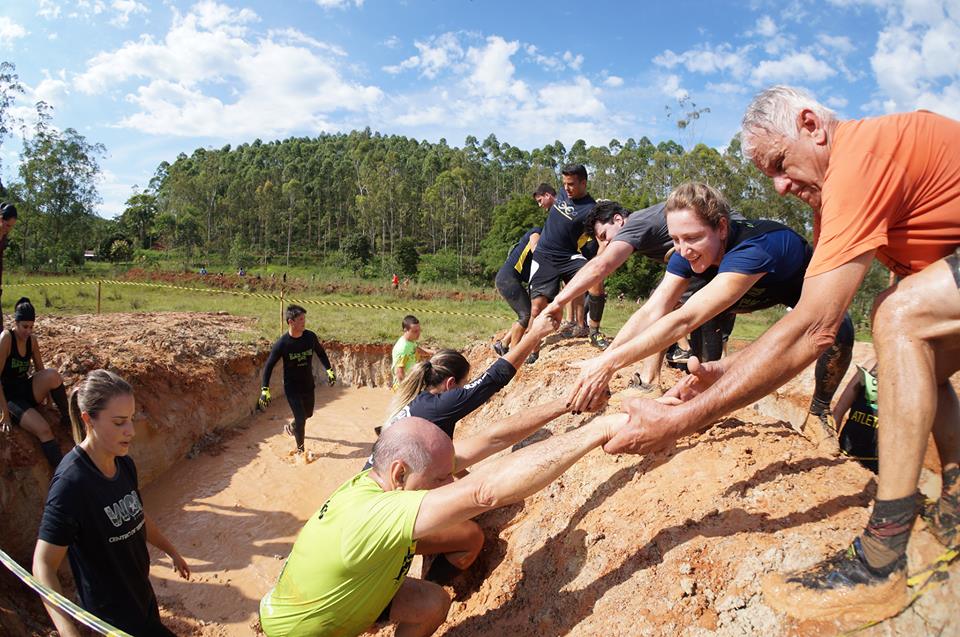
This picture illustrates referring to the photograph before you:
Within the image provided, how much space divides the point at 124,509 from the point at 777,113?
3.68m

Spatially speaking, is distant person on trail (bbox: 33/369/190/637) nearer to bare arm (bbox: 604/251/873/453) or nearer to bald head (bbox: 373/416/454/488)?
bald head (bbox: 373/416/454/488)

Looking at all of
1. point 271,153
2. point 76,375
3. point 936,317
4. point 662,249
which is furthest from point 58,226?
point 271,153

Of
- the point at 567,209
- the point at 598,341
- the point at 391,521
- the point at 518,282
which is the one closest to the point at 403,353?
the point at 518,282

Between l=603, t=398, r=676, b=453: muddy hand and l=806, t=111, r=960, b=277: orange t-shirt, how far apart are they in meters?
0.82

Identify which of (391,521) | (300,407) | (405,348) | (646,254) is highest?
(646,254)

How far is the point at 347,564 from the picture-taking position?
2.52 meters

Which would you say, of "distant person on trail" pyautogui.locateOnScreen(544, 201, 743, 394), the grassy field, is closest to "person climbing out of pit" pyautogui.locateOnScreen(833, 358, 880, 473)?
"distant person on trail" pyautogui.locateOnScreen(544, 201, 743, 394)

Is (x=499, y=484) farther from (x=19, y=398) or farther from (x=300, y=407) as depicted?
(x=300, y=407)

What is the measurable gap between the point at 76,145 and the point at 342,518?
40.6 metres

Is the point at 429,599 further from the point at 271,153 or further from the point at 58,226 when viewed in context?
the point at 271,153

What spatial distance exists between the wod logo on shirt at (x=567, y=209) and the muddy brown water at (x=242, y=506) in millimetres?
4831

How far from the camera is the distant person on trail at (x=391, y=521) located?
232cm

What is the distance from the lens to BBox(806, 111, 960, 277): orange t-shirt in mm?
2018

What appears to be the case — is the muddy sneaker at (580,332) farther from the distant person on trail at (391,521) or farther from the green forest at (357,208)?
the green forest at (357,208)
